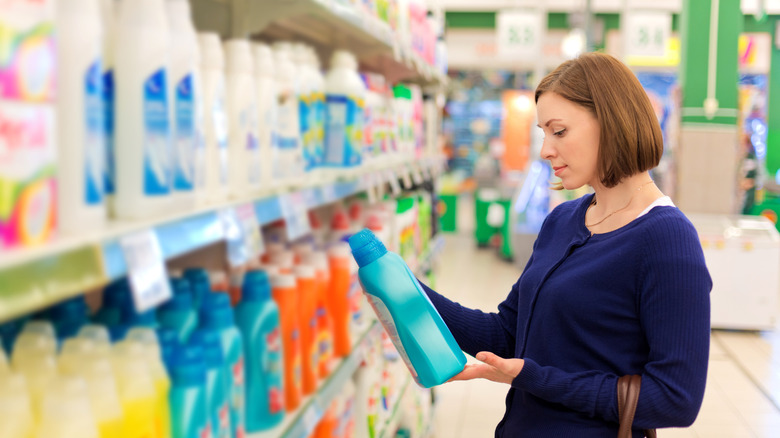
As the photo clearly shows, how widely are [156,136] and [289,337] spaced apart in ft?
2.42

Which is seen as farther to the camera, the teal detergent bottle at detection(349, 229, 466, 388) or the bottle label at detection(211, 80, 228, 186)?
the teal detergent bottle at detection(349, 229, 466, 388)

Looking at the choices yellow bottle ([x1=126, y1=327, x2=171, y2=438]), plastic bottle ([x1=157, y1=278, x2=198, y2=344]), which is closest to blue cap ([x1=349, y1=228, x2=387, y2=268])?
plastic bottle ([x1=157, y1=278, x2=198, y2=344])

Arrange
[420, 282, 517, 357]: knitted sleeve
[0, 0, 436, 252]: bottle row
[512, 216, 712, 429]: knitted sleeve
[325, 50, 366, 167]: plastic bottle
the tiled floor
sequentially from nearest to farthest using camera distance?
[0, 0, 436, 252]: bottle row, [512, 216, 712, 429]: knitted sleeve, [420, 282, 517, 357]: knitted sleeve, [325, 50, 366, 167]: plastic bottle, the tiled floor

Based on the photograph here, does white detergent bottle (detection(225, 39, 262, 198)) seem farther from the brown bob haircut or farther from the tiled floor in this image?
the tiled floor

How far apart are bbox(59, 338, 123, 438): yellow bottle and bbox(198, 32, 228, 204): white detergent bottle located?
339 mm

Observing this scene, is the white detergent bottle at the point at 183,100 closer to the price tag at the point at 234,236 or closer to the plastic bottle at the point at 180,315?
the price tag at the point at 234,236

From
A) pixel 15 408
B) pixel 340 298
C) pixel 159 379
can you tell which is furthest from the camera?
pixel 340 298

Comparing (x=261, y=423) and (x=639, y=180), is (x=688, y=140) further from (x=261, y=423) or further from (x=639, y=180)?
(x=261, y=423)

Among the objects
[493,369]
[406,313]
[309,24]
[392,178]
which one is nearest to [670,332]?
[493,369]

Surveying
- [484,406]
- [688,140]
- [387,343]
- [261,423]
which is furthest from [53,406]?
[688,140]

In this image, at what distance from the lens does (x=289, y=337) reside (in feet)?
5.13

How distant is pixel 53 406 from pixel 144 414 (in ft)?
0.47

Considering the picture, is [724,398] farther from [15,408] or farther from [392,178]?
[15,408]

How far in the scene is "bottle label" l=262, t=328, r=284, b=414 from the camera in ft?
4.69
